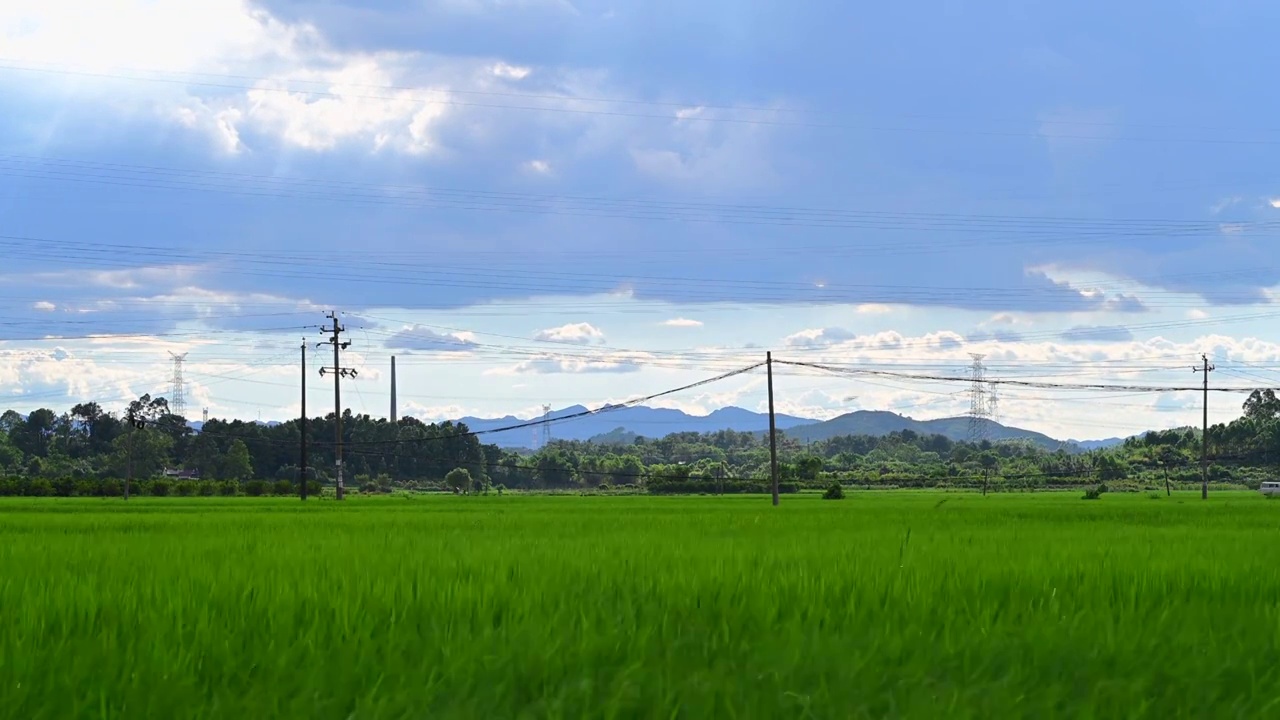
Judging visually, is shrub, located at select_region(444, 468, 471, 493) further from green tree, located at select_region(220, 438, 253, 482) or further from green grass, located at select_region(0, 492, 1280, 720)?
green grass, located at select_region(0, 492, 1280, 720)

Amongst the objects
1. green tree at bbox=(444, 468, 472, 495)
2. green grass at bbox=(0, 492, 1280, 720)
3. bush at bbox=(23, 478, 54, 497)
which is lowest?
green tree at bbox=(444, 468, 472, 495)

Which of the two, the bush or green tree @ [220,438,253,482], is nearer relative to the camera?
the bush

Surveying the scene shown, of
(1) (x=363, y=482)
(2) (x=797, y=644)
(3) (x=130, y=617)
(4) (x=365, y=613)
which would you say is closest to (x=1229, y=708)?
(2) (x=797, y=644)

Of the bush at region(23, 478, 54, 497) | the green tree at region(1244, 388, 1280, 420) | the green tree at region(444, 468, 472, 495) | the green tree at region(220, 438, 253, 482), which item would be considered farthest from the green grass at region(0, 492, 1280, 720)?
the green tree at region(1244, 388, 1280, 420)

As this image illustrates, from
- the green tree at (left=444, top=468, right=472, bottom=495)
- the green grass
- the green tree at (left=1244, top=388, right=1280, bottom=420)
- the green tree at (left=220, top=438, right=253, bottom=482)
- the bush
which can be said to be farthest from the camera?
the green tree at (left=1244, top=388, right=1280, bottom=420)

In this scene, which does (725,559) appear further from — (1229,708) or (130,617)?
(1229,708)

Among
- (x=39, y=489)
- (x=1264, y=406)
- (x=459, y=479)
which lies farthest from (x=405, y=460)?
(x=1264, y=406)

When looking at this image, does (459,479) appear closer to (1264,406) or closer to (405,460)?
(405,460)

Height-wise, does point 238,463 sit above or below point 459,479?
above

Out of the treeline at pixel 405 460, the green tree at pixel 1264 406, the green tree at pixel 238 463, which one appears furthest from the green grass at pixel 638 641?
the green tree at pixel 1264 406

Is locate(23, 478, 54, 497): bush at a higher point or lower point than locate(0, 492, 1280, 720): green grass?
lower

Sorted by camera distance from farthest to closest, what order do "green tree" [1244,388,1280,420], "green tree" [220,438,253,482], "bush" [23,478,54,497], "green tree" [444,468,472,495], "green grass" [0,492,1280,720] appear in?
"green tree" [1244,388,1280,420] < "green tree" [220,438,253,482] < "green tree" [444,468,472,495] < "bush" [23,478,54,497] < "green grass" [0,492,1280,720]

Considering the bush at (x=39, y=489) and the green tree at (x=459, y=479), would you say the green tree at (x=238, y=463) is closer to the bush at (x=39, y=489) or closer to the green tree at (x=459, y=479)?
the green tree at (x=459, y=479)

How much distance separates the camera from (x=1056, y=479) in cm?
14375
